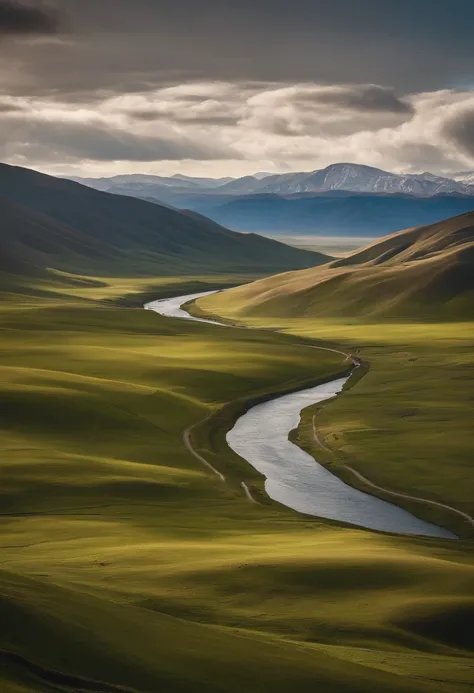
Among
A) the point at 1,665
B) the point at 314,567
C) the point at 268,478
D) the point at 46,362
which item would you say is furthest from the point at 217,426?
the point at 1,665

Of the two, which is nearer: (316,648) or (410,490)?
(316,648)

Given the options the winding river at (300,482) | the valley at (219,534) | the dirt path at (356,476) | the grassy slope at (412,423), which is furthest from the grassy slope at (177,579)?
the grassy slope at (412,423)

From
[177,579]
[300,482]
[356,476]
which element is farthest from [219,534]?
[356,476]

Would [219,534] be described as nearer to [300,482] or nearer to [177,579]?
[177,579]

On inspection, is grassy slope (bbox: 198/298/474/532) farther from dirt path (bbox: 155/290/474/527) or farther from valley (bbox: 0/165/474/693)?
dirt path (bbox: 155/290/474/527)

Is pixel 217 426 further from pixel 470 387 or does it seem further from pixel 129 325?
pixel 129 325

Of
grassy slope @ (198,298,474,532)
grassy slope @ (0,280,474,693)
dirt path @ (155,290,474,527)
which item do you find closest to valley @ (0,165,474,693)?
grassy slope @ (0,280,474,693)
